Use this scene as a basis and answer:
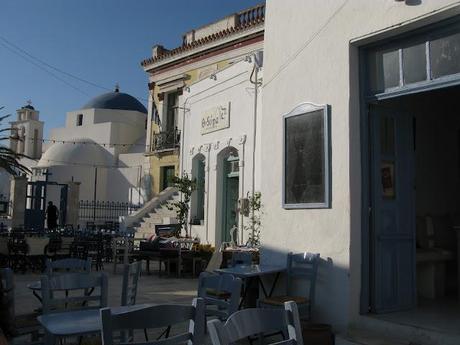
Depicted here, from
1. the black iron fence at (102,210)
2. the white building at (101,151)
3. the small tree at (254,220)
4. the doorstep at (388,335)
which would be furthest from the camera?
the white building at (101,151)

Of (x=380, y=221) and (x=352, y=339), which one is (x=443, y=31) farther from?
(x=352, y=339)

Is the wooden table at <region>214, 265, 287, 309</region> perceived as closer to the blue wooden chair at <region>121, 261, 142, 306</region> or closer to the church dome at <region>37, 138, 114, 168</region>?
the blue wooden chair at <region>121, 261, 142, 306</region>

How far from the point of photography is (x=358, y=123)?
243 inches

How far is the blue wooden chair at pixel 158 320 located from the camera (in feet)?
8.73

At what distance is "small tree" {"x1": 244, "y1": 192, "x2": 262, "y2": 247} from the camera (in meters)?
12.4

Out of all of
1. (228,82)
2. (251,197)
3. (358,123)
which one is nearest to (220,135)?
(228,82)

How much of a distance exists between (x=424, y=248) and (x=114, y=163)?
25.7 meters

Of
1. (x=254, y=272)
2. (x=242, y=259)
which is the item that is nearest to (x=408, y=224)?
(x=254, y=272)

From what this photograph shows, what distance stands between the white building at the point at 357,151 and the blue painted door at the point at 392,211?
13 millimetres

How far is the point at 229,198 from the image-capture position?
15.6m

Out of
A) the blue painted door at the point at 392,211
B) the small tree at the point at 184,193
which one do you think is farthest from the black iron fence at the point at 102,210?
the blue painted door at the point at 392,211

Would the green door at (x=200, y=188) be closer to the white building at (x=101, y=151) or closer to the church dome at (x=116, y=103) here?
the white building at (x=101, y=151)

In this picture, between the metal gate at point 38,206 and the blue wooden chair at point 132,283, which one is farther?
the metal gate at point 38,206

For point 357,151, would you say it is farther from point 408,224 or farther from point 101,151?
point 101,151
